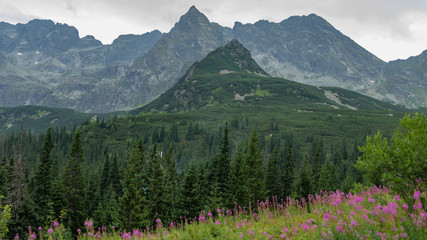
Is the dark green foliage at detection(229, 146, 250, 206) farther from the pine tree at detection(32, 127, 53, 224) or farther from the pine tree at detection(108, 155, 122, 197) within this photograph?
the pine tree at detection(108, 155, 122, 197)

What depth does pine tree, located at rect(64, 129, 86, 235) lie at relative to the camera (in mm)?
52969

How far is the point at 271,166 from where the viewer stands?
262 feet

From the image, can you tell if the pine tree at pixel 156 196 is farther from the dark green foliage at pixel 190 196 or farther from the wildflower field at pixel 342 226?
the wildflower field at pixel 342 226

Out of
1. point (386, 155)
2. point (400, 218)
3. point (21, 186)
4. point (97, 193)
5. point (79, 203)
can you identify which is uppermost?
point (386, 155)

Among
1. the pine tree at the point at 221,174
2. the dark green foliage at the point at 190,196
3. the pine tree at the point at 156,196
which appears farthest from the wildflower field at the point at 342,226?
the pine tree at the point at 221,174

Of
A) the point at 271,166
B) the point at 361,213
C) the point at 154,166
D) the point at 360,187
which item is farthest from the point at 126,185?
the point at 271,166

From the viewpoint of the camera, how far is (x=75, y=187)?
5456 centimetres

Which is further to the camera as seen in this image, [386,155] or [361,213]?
[386,155]

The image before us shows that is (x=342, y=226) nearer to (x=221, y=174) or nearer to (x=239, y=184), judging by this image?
(x=239, y=184)

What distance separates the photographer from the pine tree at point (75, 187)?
53.0m

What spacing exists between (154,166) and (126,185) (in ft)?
41.6

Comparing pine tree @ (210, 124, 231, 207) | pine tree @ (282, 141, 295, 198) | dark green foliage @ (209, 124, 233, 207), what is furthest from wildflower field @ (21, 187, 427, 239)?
pine tree @ (282, 141, 295, 198)

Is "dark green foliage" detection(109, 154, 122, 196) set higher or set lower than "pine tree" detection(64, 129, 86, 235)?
lower

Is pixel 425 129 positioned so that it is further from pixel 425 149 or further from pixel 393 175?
pixel 393 175
